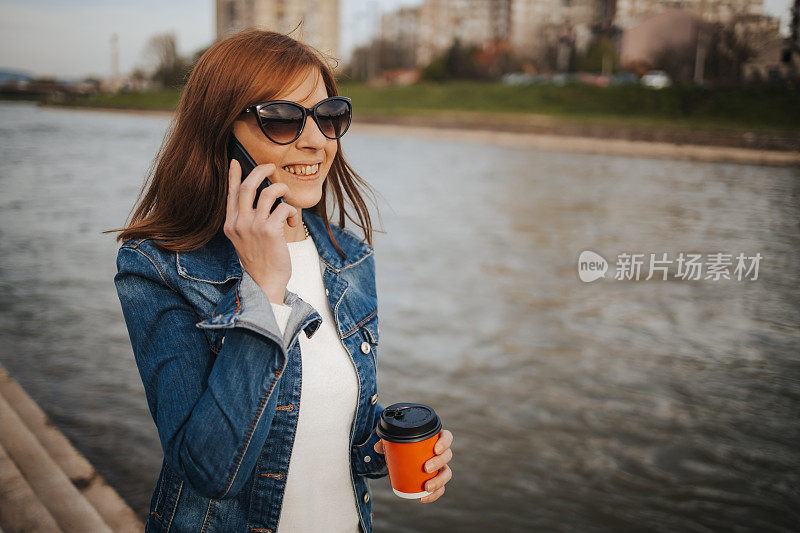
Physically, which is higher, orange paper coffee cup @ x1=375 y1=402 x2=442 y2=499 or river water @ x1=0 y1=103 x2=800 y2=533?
orange paper coffee cup @ x1=375 y1=402 x2=442 y2=499

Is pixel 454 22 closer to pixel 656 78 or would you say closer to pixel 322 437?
pixel 656 78

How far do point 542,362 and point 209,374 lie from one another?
481 cm

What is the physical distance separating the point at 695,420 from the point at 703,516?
112 cm

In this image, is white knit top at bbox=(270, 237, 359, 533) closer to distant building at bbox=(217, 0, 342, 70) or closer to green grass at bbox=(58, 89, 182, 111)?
green grass at bbox=(58, 89, 182, 111)

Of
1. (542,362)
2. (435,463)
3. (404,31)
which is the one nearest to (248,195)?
(435,463)

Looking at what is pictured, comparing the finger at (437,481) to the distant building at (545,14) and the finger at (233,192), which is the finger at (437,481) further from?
the distant building at (545,14)

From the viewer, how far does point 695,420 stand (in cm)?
489

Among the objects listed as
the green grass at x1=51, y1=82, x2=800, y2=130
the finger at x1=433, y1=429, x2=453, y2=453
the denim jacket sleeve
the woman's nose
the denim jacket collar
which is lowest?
the finger at x1=433, y1=429, x2=453, y2=453

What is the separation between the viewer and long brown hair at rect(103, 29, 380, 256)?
1.50 m

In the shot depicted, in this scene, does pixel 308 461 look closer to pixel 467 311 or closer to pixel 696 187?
pixel 467 311

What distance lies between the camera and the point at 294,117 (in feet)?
5.11

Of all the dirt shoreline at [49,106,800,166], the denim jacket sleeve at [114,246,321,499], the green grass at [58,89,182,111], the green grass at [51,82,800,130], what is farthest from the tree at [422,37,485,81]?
the denim jacket sleeve at [114,246,321,499]

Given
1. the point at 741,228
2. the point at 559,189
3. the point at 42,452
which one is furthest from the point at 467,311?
the point at 559,189

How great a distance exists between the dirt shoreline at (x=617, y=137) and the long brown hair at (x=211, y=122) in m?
25.9
